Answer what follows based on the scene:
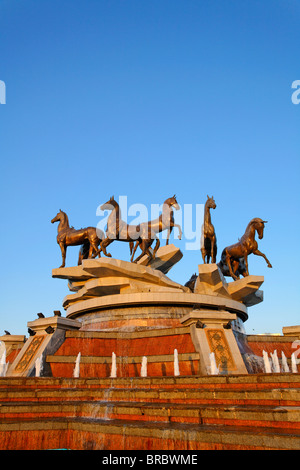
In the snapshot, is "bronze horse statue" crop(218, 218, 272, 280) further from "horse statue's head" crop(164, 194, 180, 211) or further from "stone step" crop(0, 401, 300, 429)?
"stone step" crop(0, 401, 300, 429)

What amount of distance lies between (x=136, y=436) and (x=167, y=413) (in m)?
1.06

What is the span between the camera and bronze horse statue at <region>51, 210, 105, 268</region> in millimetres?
22594

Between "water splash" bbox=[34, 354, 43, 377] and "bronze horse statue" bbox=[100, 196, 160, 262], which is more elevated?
"bronze horse statue" bbox=[100, 196, 160, 262]

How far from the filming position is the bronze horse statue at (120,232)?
22.2 m

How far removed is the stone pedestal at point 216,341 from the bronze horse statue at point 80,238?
8977 mm

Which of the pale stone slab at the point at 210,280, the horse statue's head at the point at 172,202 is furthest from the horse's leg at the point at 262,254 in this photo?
the horse statue's head at the point at 172,202

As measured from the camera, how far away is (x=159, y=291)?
19938 millimetres

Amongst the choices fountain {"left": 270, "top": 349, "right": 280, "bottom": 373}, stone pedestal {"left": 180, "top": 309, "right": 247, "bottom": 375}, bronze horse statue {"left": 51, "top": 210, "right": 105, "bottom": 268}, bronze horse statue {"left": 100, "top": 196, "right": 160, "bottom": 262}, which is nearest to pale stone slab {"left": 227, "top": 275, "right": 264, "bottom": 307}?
fountain {"left": 270, "top": 349, "right": 280, "bottom": 373}

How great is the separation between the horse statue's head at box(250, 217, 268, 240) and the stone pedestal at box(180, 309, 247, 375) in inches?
348

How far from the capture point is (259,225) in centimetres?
2262

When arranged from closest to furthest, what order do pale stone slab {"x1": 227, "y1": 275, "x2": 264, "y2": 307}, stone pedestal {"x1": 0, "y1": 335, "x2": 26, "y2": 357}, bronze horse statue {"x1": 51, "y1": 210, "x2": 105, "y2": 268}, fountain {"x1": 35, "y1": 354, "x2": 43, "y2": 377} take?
fountain {"x1": 35, "y1": 354, "x2": 43, "y2": 377}, stone pedestal {"x1": 0, "y1": 335, "x2": 26, "y2": 357}, pale stone slab {"x1": 227, "y1": 275, "x2": 264, "y2": 307}, bronze horse statue {"x1": 51, "y1": 210, "x2": 105, "y2": 268}

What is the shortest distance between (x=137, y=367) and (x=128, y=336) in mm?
1962
